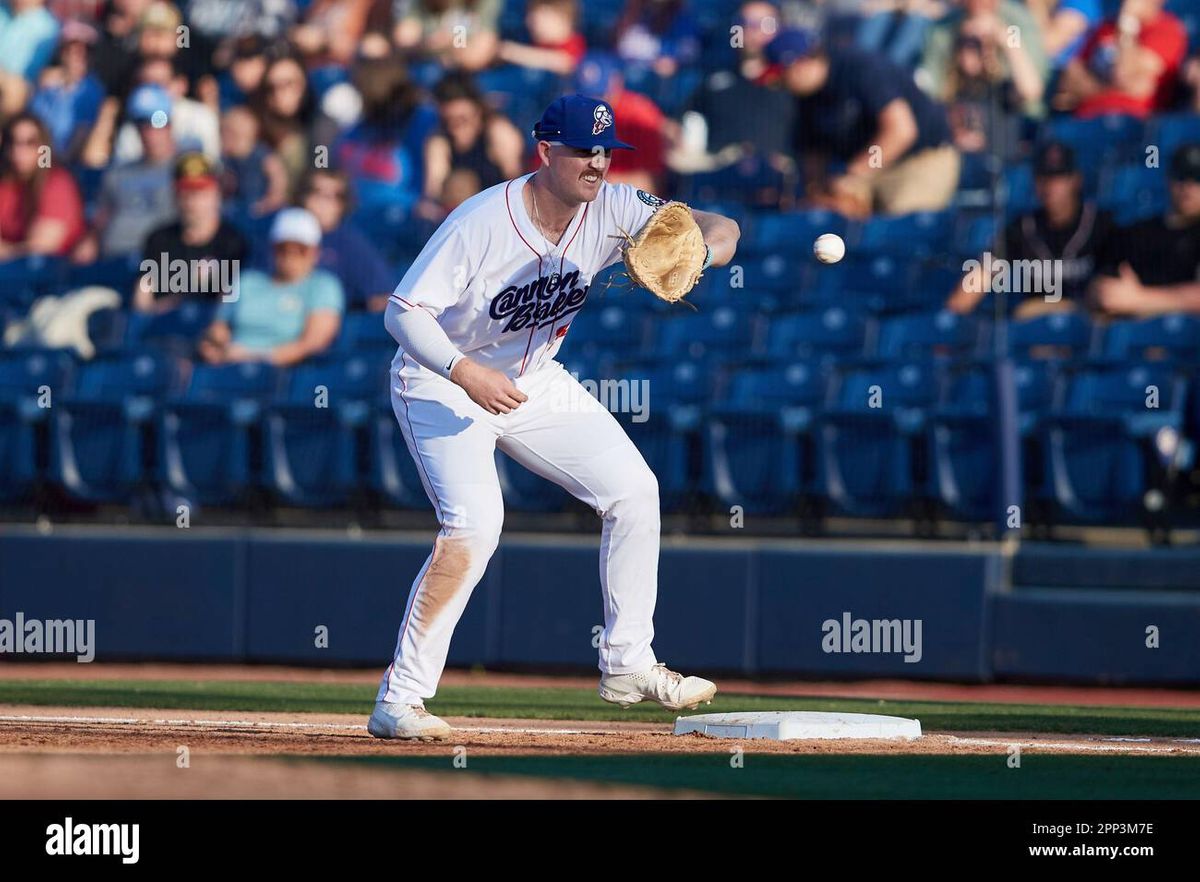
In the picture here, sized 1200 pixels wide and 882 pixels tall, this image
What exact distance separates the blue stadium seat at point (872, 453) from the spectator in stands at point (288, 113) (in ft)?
12.7

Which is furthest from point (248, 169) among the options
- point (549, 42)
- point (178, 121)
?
point (549, 42)

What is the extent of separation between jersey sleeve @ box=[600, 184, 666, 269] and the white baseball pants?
0.48 metres

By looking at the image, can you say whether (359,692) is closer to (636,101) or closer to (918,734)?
(918,734)

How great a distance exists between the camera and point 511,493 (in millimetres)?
9289

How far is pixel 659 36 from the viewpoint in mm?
11750

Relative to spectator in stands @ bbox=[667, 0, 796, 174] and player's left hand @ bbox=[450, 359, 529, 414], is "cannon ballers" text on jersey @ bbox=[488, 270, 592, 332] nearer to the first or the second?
player's left hand @ bbox=[450, 359, 529, 414]

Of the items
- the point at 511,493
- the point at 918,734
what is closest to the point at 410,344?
the point at 918,734

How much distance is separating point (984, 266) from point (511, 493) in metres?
2.63

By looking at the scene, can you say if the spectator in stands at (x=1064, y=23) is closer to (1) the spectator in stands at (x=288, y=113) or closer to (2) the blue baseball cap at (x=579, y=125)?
(1) the spectator in stands at (x=288, y=113)

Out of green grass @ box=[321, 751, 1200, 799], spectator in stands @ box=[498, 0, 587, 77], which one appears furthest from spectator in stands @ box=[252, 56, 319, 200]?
green grass @ box=[321, 751, 1200, 799]

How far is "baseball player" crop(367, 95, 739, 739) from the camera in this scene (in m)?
5.47

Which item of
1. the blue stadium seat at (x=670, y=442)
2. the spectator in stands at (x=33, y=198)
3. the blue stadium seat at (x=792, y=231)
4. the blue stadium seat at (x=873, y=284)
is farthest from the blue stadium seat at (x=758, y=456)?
the spectator in stands at (x=33, y=198)

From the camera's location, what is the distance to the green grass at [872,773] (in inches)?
188

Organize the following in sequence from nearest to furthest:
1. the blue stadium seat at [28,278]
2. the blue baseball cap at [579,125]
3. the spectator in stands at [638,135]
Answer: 1. the blue baseball cap at [579,125]
2. the spectator in stands at [638,135]
3. the blue stadium seat at [28,278]
